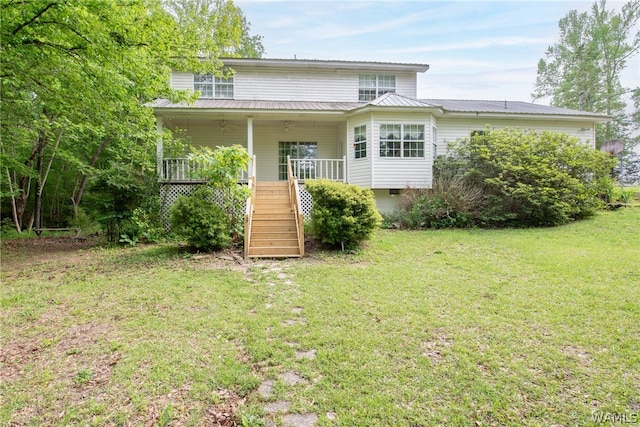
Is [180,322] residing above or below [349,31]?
below

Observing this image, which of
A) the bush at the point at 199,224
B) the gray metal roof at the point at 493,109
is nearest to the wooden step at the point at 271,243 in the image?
the bush at the point at 199,224

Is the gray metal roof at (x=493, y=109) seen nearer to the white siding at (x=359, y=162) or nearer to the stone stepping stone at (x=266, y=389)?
the white siding at (x=359, y=162)

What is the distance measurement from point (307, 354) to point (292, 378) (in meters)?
0.43

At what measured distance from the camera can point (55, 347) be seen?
135 inches

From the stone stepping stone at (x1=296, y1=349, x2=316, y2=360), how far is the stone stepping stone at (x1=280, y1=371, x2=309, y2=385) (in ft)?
0.91

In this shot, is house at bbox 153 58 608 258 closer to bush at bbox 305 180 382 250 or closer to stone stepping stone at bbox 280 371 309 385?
bush at bbox 305 180 382 250

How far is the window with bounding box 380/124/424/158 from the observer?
11.9 metres

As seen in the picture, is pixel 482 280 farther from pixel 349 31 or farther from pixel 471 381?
pixel 349 31

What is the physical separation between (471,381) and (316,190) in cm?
576

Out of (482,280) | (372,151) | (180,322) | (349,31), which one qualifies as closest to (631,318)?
(482,280)

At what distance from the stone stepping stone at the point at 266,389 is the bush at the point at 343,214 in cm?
502

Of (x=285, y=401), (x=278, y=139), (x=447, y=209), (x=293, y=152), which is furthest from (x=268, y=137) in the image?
(x=285, y=401)

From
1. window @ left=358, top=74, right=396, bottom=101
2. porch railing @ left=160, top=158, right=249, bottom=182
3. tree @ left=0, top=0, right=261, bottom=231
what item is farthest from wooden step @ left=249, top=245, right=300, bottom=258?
window @ left=358, top=74, right=396, bottom=101

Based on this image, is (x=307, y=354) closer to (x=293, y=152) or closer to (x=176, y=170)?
(x=176, y=170)
